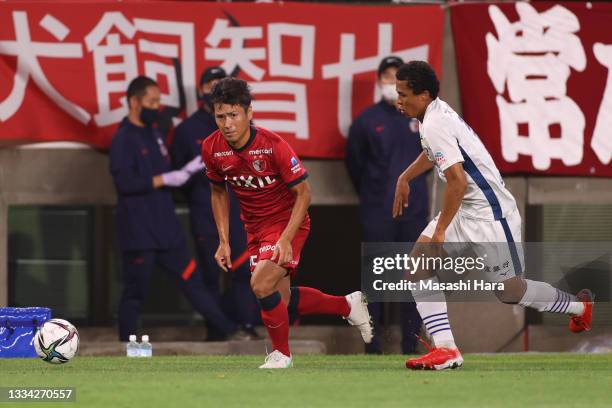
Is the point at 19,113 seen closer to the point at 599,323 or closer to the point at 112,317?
the point at 112,317

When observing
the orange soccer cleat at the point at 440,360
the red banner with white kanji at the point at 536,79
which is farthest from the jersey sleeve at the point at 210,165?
the red banner with white kanji at the point at 536,79

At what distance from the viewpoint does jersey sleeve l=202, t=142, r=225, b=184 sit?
29.5 feet

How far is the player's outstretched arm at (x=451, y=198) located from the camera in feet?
27.4

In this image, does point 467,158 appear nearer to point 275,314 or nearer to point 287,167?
point 287,167

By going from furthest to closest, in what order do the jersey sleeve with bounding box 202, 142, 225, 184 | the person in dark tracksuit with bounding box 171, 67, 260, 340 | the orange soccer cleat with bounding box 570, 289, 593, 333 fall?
1. the person in dark tracksuit with bounding box 171, 67, 260, 340
2. the orange soccer cleat with bounding box 570, 289, 593, 333
3. the jersey sleeve with bounding box 202, 142, 225, 184

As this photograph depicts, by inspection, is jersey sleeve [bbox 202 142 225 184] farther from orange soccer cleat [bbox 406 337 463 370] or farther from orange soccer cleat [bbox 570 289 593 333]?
orange soccer cleat [bbox 570 289 593 333]

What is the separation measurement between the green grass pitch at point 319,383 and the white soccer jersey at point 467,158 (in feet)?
3.40

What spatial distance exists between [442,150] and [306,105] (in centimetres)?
403

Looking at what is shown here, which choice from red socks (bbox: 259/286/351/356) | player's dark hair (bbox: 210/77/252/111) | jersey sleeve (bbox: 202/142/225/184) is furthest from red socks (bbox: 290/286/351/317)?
player's dark hair (bbox: 210/77/252/111)

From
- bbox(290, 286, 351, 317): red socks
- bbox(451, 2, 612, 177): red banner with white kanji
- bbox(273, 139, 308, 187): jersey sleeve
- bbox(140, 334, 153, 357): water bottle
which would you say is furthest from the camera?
bbox(451, 2, 612, 177): red banner with white kanji

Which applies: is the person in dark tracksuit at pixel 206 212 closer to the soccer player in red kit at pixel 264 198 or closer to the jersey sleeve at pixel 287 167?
the soccer player in red kit at pixel 264 198

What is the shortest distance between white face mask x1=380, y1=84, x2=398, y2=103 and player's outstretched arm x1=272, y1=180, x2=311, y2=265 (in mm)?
3097

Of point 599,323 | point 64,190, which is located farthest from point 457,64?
point 64,190

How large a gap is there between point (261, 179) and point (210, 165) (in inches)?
14.2
